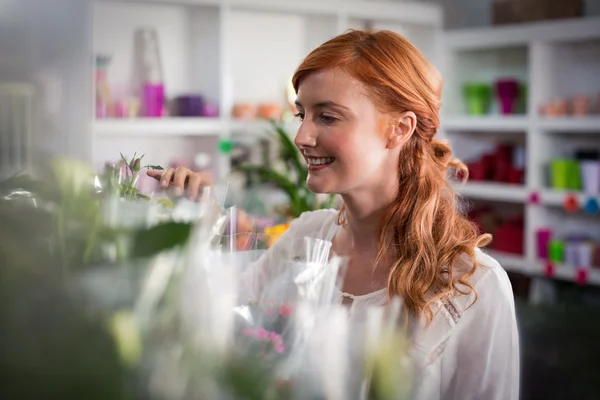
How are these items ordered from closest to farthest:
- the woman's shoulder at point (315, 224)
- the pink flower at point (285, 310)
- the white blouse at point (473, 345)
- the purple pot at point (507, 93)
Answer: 1. the pink flower at point (285, 310)
2. the white blouse at point (473, 345)
3. the woman's shoulder at point (315, 224)
4. the purple pot at point (507, 93)

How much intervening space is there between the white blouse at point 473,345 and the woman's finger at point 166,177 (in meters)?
0.50

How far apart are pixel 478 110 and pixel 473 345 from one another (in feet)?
12.6

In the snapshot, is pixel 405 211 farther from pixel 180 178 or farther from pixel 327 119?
pixel 180 178

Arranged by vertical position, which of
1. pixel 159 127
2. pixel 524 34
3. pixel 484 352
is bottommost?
pixel 484 352

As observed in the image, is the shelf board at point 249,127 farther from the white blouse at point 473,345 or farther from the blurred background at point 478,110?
the white blouse at point 473,345

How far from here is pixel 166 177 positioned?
100 cm

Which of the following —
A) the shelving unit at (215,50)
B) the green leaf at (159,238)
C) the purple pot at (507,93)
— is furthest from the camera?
the purple pot at (507,93)

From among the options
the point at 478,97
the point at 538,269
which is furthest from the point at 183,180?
the point at 478,97

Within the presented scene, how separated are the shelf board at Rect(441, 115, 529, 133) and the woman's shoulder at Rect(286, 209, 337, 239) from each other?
312 centimetres

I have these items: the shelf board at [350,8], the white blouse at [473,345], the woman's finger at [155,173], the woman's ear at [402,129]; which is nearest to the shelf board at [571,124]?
the shelf board at [350,8]

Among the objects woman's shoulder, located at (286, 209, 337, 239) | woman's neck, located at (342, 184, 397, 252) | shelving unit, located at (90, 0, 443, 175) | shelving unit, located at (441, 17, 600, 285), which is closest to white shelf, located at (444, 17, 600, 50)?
shelving unit, located at (441, 17, 600, 285)

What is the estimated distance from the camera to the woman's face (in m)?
1.38

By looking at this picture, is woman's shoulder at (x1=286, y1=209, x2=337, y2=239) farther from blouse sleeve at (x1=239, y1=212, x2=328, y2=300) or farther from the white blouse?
the white blouse

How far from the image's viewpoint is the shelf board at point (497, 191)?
15.1 feet
